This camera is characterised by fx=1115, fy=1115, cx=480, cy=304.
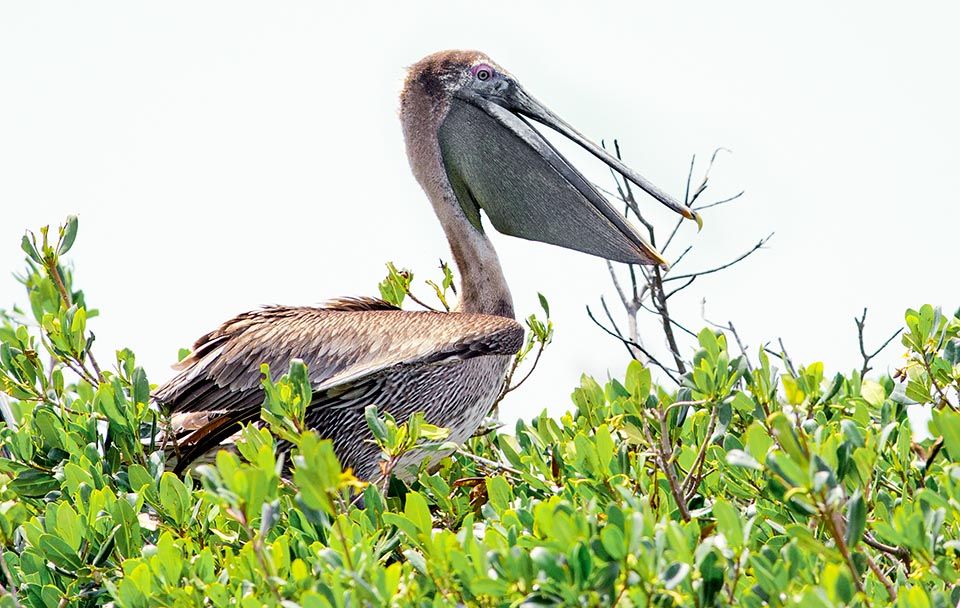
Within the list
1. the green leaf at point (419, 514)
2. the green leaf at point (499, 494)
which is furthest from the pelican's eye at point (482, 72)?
the green leaf at point (419, 514)

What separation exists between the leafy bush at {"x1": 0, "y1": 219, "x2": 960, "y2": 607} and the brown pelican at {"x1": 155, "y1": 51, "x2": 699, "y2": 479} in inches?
13.4

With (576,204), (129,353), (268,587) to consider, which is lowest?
(268,587)

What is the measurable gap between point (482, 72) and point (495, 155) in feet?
1.27

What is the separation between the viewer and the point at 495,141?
492 cm

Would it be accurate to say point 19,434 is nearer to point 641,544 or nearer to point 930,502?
point 641,544

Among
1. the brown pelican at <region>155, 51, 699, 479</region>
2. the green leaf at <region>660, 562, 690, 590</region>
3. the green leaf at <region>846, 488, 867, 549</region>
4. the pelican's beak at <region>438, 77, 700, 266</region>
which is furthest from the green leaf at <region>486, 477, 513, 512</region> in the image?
the pelican's beak at <region>438, 77, 700, 266</region>

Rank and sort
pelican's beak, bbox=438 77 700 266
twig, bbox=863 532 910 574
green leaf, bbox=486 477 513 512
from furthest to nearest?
pelican's beak, bbox=438 77 700 266 < green leaf, bbox=486 477 513 512 < twig, bbox=863 532 910 574

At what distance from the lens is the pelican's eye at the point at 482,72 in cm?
498

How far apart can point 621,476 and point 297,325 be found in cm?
208

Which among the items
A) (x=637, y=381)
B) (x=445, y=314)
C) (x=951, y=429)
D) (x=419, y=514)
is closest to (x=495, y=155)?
(x=445, y=314)

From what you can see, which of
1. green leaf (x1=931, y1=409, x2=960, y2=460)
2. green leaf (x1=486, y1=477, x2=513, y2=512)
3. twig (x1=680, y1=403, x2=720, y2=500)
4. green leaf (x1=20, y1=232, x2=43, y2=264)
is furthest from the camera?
green leaf (x1=20, y1=232, x2=43, y2=264)

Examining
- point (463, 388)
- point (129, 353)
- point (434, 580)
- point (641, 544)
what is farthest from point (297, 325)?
point (641, 544)

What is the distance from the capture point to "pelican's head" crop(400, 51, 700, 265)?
4.87 meters

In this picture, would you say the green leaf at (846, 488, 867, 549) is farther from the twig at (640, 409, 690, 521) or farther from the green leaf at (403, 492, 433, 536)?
the green leaf at (403, 492, 433, 536)
